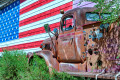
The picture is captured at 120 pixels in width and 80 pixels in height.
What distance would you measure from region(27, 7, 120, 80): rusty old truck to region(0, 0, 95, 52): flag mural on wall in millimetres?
2553

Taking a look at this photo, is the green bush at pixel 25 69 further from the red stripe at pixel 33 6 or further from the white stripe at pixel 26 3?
the white stripe at pixel 26 3

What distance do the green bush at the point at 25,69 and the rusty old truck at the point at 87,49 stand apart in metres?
0.18

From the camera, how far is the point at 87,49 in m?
3.37

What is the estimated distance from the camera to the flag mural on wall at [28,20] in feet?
25.5

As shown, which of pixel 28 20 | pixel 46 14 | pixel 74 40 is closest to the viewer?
pixel 74 40

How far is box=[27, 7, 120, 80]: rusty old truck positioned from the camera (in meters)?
2.84

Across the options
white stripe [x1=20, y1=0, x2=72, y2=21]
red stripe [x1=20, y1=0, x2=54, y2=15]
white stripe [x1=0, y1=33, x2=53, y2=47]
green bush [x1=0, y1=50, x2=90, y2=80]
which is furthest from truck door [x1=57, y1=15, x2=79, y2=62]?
red stripe [x1=20, y1=0, x2=54, y2=15]

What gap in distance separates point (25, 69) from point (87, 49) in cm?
217

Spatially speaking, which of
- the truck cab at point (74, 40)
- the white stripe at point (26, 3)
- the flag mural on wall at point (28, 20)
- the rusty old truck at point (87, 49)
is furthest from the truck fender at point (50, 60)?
the white stripe at point (26, 3)

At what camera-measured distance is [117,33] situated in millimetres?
2758

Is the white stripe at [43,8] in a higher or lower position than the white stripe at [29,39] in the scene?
higher

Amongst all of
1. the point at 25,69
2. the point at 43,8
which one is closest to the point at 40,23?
the point at 43,8

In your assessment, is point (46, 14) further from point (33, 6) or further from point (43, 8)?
point (33, 6)

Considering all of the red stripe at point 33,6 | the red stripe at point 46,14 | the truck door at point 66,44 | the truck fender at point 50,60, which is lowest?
the truck fender at point 50,60
